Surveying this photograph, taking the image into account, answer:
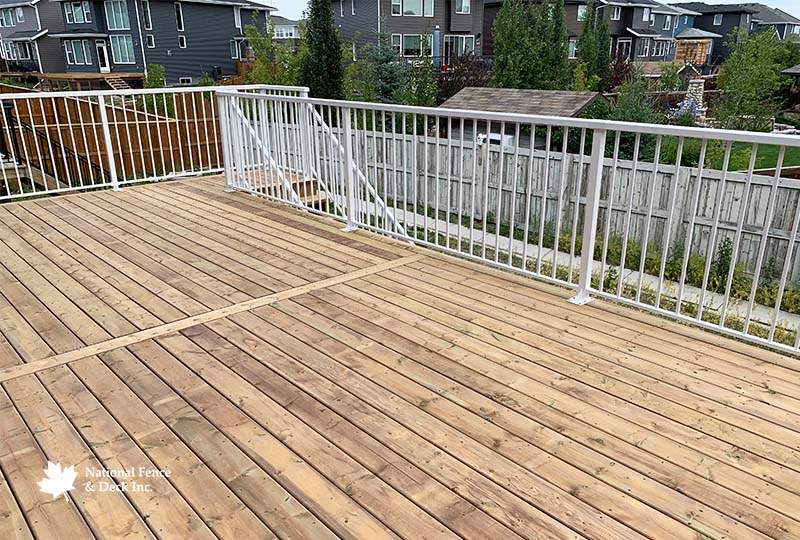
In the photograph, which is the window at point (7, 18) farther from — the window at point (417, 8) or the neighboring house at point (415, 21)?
the window at point (417, 8)

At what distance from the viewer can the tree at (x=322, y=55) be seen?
12.0 meters

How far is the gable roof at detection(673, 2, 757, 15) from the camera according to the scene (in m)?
49.0

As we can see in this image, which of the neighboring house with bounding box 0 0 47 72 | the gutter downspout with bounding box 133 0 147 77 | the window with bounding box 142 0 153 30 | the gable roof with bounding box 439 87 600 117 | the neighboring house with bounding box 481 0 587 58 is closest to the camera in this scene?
the gable roof with bounding box 439 87 600 117

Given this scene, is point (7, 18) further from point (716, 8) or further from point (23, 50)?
point (716, 8)

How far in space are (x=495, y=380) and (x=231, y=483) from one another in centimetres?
117

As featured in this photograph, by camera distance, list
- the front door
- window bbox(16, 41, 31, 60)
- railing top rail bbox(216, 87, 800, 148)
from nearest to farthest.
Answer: railing top rail bbox(216, 87, 800, 148) → the front door → window bbox(16, 41, 31, 60)

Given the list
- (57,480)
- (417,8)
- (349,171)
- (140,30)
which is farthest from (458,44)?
(57,480)

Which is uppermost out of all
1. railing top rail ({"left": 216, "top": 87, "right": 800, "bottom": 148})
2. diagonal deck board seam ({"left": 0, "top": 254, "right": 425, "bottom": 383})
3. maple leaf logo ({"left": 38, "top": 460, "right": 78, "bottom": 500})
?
railing top rail ({"left": 216, "top": 87, "right": 800, "bottom": 148})

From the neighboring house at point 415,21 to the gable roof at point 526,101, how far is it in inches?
562

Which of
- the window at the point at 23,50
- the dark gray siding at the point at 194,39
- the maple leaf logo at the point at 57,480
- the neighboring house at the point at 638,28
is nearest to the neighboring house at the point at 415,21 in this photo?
the dark gray siding at the point at 194,39

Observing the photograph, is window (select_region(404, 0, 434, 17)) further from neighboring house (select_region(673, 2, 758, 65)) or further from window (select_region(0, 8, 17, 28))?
neighboring house (select_region(673, 2, 758, 65))

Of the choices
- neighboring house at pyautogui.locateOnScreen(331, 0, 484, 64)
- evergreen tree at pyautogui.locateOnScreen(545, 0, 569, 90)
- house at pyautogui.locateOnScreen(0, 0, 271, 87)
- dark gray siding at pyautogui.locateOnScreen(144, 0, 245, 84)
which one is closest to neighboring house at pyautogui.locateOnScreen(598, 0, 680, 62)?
neighboring house at pyautogui.locateOnScreen(331, 0, 484, 64)

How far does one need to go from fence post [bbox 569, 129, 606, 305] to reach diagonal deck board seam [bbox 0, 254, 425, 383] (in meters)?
1.24

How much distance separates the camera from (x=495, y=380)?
2537 millimetres
